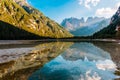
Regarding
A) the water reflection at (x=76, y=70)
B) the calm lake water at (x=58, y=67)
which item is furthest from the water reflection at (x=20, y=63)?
the water reflection at (x=76, y=70)

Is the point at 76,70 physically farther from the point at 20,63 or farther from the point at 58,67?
the point at 20,63

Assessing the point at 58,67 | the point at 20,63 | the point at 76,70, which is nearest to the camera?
the point at 76,70

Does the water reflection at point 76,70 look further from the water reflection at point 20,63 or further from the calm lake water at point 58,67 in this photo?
the water reflection at point 20,63

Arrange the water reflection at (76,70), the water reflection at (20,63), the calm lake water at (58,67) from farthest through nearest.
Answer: the water reflection at (20,63) → the calm lake water at (58,67) → the water reflection at (76,70)

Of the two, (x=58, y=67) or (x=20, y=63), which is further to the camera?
(x=20, y=63)

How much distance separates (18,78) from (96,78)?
9067 mm

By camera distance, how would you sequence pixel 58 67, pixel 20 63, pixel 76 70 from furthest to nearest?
pixel 20 63, pixel 58 67, pixel 76 70

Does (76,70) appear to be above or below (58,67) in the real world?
above

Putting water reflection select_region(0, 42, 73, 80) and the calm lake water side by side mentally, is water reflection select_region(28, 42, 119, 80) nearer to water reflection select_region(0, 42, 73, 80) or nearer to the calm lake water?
the calm lake water

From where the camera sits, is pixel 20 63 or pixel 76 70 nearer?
pixel 76 70

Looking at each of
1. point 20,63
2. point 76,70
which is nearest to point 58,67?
point 76,70

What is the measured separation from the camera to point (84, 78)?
22.9 metres

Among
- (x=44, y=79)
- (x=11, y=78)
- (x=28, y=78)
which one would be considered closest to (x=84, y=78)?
(x=44, y=79)

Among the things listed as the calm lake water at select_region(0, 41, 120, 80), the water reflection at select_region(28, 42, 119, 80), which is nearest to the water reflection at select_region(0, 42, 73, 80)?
the calm lake water at select_region(0, 41, 120, 80)
